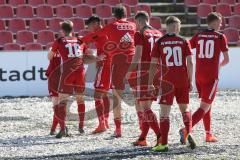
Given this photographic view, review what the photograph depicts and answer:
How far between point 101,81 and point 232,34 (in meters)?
10.9

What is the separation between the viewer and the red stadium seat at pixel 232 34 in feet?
75.0

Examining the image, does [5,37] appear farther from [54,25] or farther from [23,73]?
[23,73]

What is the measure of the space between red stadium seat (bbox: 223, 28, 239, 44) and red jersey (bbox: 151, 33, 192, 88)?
1268cm

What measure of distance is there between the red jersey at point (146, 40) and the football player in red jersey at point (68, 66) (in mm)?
1640

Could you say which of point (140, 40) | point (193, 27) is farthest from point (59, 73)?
point (193, 27)

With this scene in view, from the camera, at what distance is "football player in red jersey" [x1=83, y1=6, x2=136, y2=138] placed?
39.4 ft

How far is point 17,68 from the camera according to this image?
19.0 meters

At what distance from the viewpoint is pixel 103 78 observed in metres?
12.8

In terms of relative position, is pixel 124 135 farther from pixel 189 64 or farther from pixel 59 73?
pixel 189 64

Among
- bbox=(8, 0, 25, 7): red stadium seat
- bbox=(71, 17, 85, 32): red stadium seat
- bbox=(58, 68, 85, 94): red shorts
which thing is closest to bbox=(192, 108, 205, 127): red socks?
bbox=(58, 68, 85, 94): red shorts

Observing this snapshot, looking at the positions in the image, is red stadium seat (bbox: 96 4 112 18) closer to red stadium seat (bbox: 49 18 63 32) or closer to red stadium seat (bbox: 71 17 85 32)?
red stadium seat (bbox: 71 17 85 32)

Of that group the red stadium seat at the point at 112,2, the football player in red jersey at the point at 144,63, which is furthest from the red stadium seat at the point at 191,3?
the football player in red jersey at the point at 144,63

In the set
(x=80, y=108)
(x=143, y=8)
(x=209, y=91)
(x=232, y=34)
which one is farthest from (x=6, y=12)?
(x=209, y=91)

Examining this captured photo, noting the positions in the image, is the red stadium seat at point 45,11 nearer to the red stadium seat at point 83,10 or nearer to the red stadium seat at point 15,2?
the red stadium seat at point 15,2
